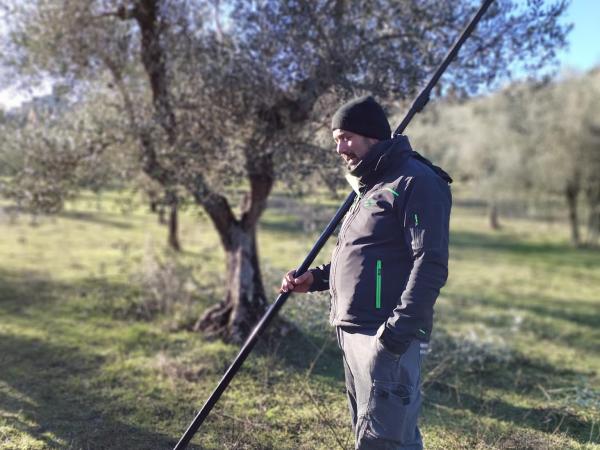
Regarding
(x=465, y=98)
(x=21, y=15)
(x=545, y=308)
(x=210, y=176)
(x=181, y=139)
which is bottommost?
(x=545, y=308)

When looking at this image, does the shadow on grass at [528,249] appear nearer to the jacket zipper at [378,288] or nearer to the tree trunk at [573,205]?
the tree trunk at [573,205]

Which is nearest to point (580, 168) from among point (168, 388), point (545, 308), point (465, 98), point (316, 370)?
point (545, 308)

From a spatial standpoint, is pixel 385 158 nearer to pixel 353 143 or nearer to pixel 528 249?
pixel 353 143

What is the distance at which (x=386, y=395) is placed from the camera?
10.4 ft

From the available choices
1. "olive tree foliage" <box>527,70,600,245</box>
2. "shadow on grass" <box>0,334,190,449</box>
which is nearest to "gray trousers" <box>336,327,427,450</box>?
"shadow on grass" <box>0,334,190,449</box>

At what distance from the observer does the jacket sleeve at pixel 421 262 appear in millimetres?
2951

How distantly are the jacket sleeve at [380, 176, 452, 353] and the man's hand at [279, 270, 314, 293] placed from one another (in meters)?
1.09

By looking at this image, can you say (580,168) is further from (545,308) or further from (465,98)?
(465,98)

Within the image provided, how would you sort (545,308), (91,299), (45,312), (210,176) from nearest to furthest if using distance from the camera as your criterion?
(210,176), (45,312), (91,299), (545,308)

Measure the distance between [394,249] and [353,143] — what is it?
0.75 m

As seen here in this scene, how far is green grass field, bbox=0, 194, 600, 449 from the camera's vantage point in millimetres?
5270

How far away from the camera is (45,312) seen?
9383 mm

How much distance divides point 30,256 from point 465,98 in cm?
1233

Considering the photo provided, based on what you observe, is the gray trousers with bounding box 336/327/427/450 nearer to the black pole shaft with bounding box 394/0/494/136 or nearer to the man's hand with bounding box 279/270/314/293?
the man's hand with bounding box 279/270/314/293
